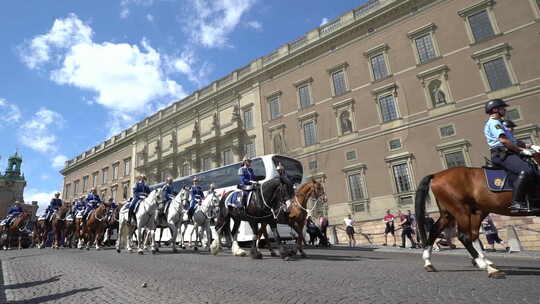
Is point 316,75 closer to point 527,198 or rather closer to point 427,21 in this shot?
point 427,21

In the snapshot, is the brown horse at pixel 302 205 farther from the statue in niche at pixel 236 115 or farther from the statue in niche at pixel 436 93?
the statue in niche at pixel 236 115

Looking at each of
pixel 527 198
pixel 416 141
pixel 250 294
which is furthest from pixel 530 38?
pixel 250 294

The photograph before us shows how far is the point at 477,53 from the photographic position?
20953mm

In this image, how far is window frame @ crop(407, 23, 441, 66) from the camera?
902 inches

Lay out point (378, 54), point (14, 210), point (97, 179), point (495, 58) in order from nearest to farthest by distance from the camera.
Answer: point (14, 210) < point (495, 58) < point (378, 54) < point (97, 179)

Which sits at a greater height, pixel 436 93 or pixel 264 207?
pixel 436 93

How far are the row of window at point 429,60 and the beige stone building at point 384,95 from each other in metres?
0.07

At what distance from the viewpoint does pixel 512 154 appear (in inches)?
197

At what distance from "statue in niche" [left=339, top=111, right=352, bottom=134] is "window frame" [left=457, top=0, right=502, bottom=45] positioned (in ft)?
33.8

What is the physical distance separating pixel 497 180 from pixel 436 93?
66.4 ft

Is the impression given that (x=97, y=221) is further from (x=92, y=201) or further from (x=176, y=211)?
(x=176, y=211)

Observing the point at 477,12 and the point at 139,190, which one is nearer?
the point at 139,190

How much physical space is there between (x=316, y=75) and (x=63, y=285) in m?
27.0

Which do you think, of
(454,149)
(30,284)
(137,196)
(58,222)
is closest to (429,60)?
(454,149)
